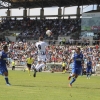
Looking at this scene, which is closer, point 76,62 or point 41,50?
point 76,62

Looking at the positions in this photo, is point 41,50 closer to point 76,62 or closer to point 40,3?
point 76,62

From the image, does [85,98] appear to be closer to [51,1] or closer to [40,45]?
[40,45]

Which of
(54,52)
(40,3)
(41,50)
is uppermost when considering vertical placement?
(40,3)

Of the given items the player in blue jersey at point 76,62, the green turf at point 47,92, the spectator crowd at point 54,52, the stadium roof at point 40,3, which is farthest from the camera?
the stadium roof at point 40,3

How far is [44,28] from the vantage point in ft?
215

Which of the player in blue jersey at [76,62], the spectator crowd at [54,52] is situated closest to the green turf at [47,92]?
the player in blue jersey at [76,62]

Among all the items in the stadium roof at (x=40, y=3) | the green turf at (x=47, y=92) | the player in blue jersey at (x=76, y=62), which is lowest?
the green turf at (x=47, y=92)

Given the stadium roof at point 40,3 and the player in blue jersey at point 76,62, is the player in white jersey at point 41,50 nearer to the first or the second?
the player in blue jersey at point 76,62

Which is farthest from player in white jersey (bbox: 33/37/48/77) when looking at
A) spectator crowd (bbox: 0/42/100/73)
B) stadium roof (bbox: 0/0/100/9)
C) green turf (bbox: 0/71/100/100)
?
stadium roof (bbox: 0/0/100/9)

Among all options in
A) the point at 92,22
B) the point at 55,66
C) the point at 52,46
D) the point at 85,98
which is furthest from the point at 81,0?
the point at 85,98

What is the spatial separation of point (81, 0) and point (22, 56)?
18.9m

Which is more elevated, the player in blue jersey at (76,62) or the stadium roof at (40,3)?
the stadium roof at (40,3)

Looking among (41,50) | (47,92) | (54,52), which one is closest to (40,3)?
(54,52)

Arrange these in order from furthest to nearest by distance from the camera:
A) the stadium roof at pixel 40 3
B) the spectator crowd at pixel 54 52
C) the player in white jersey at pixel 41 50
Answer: the stadium roof at pixel 40 3 < the spectator crowd at pixel 54 52 < the player in white jersey at pixel 41 50
